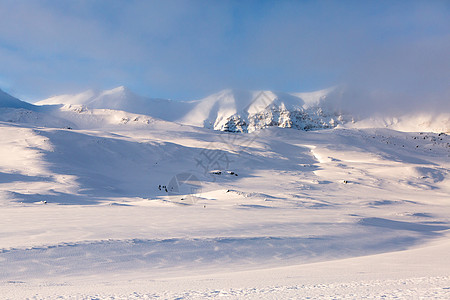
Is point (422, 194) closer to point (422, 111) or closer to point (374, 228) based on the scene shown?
point (374, 228)

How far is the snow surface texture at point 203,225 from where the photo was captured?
4.86 meters

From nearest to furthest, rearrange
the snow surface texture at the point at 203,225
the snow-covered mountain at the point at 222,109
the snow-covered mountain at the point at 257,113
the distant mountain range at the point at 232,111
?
the snow surface texture at the point at 203,225 < the distant mountain range at the point at 232,111 < the snow-covered mountain at the point at 222,109 < the snow-covered mountain at the point at 257,113

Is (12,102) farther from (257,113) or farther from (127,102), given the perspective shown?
(257,113)

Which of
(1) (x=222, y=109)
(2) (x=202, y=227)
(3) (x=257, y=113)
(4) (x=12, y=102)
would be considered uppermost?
(3) (x=257, y=113)

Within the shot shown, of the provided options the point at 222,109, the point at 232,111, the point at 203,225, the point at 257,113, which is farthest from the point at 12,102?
the point at 257,113

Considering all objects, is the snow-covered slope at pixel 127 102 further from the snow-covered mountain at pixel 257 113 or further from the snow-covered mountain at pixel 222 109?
the snow-covered mountain at pixel 257 113

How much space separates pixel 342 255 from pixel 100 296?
6.30m

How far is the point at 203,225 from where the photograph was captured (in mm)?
10555

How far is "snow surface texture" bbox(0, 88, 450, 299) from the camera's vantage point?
486 centimetres

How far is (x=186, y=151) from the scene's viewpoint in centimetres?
3669

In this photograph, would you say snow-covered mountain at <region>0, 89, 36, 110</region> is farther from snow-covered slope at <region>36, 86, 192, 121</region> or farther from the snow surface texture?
the snow surface texture

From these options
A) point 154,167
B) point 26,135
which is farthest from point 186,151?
→ point 26,135

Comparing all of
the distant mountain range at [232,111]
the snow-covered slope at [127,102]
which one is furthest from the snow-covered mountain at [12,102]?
the snow-covered slope at [127,102]

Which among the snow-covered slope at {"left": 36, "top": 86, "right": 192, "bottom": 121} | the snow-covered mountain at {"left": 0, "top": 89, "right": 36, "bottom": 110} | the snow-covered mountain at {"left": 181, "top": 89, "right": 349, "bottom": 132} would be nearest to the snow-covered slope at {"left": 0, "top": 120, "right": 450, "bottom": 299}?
the snow-covered mountain at {"left": 0, "top": 89, "right": 36, "bottom": 110}
